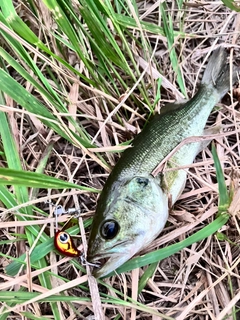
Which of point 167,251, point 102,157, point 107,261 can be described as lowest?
point 167,251

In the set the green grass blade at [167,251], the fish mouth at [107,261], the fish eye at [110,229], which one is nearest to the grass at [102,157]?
the green grass blade at [167,251]

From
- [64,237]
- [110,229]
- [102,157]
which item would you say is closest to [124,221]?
[110,229]

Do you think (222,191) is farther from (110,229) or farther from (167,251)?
(110,229)

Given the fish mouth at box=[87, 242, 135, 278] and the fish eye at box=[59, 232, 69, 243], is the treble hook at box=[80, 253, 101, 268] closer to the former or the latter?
the fish mouth at box=[87, 242, 135, 278]

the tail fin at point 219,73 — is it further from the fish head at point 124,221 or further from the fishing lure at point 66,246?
the fishing lure at point 66,246

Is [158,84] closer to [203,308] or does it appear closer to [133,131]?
[133,131]
